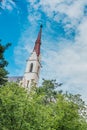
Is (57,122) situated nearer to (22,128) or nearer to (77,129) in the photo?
(77,129)

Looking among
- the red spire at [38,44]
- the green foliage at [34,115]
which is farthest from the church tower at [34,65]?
the green foliage at [34,115]

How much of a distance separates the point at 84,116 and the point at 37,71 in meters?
74.9

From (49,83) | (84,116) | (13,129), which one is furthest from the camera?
(49,83)

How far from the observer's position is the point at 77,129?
3419cm

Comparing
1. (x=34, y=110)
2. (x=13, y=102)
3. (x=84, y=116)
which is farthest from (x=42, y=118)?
(x=84, y=116)

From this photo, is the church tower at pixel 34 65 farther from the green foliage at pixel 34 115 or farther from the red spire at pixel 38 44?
the green foliage at pixel 34 115

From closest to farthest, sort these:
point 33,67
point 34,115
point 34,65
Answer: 1. point 34,115
2. point 33,67
3. point 34,65

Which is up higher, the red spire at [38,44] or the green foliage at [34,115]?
the red spire at [38,44]

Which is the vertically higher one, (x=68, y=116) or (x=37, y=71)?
(x=37, y=71)

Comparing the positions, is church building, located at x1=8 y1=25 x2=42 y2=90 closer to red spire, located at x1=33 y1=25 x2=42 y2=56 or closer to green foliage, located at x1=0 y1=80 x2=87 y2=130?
red spire, located at x1=33 y1=25 x2=42 y2=56

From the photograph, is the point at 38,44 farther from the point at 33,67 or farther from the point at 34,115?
the point at 34,115

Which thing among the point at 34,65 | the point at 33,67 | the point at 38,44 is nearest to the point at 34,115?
the point at 33,67

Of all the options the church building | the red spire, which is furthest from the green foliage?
the red spire

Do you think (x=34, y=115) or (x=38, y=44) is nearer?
(x=34, y=115)
